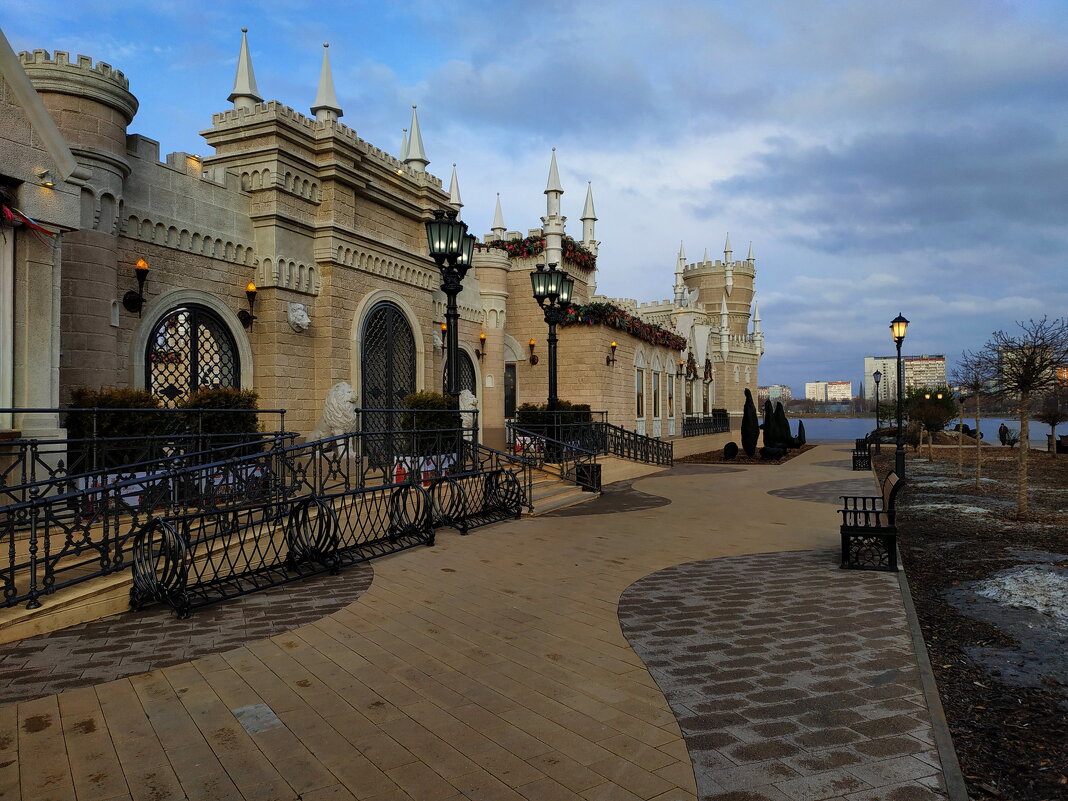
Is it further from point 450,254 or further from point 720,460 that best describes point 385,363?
point 720,460

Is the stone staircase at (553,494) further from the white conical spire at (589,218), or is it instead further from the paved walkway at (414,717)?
the white conical spire at (589,218)

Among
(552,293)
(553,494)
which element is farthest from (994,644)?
(552,293)

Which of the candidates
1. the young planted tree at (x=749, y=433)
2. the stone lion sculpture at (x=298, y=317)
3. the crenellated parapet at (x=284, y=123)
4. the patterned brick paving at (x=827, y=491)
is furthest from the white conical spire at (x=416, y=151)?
the young planted tree at (x=749, y=433)

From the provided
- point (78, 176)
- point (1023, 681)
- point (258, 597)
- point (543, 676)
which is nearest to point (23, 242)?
point (78, 176)

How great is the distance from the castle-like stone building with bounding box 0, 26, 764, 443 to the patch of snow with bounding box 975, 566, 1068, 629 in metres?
10.5

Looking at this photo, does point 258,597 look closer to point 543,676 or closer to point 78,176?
point 543,676

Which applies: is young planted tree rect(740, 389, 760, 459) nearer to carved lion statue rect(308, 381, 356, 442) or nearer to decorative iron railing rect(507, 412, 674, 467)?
decorative iron railing rect(507, 412, 674, 467)

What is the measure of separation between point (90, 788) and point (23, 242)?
7.28m

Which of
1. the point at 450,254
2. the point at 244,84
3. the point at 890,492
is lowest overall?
the point at 890,492

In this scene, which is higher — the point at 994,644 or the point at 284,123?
the point at 284,123

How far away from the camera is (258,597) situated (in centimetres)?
618

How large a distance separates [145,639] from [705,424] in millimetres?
31557

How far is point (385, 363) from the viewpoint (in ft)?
53.3

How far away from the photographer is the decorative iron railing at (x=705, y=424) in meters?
32.0
